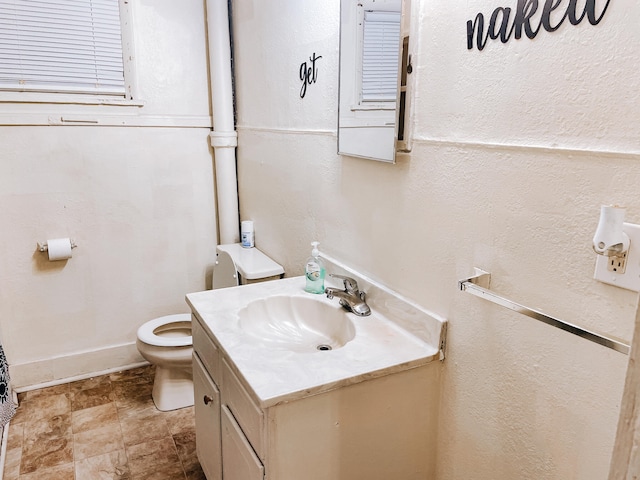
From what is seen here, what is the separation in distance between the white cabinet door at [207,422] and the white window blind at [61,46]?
1.53m

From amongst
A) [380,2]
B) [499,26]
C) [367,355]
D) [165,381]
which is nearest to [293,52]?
[380,2]

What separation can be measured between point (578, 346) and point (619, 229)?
27 centimetres

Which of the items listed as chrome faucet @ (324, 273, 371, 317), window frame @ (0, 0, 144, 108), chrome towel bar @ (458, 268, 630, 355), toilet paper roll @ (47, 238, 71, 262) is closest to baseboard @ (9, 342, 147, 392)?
toilet paper roll @ (47, 238, 71, 262)

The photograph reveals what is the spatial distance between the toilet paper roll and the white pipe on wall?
31.4 inches

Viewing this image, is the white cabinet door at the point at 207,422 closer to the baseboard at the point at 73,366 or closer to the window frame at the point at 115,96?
the baseboard at the point at 73,366

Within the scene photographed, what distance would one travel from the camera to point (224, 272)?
257 centimetres

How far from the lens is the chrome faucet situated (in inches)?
61.9

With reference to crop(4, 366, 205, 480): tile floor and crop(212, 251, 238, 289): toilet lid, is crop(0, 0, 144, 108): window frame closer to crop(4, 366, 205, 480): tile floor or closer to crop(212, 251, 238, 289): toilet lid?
crop(212, 251, 238, 289): toilet lid

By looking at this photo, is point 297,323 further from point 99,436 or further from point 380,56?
point 99,436

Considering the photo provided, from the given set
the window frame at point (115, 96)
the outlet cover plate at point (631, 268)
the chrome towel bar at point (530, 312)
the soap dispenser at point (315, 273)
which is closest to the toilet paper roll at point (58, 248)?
the window frame at point (115, 96)

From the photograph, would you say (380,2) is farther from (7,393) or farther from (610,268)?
(7,393)

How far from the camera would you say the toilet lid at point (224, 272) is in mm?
2426

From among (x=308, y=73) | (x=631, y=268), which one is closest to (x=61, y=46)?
(x=308, y=73)

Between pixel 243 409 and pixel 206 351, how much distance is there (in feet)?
1.23
